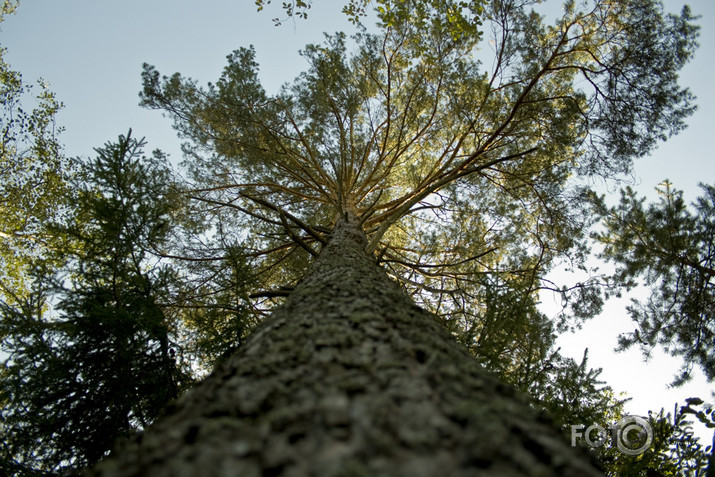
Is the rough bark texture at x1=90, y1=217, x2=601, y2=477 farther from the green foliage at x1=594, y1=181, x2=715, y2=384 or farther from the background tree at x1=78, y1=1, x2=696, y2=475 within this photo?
the green foliage at x1=594, y1=181, x2=715, y2=384

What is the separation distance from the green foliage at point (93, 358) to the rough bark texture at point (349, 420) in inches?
105

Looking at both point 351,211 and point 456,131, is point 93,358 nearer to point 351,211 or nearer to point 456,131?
point 351,211

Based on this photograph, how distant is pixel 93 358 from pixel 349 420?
12.4 ft

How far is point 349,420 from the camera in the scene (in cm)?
91

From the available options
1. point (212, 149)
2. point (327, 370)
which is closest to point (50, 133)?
point (212, 149)

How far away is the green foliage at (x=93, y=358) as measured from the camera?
3.27 metres

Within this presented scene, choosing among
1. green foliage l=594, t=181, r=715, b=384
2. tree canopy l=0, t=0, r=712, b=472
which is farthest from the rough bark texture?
green foliage l=594, t=181, r=715, b=384

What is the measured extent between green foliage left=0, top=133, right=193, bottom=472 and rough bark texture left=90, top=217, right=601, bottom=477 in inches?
105

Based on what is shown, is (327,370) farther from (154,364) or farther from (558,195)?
(558,195)

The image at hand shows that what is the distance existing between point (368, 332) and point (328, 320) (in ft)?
0.79

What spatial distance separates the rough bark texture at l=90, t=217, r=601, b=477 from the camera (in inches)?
30.8

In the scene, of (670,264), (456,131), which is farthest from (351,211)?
(670,264)

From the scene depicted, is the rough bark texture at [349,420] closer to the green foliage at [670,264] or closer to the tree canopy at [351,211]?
the tree canopy at [351,211]

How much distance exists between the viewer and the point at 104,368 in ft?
11.5
